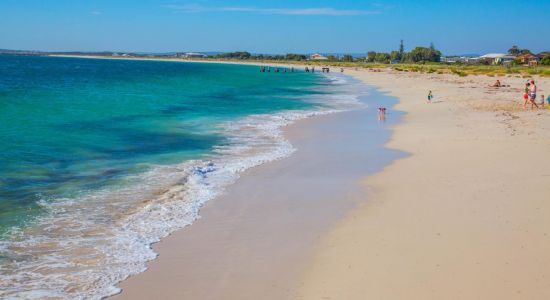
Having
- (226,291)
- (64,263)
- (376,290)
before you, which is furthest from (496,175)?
(64,263)

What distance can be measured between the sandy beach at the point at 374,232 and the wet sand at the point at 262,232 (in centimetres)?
3

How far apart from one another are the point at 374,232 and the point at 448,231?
1253 mm

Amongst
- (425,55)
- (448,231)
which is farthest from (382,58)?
(448,231)

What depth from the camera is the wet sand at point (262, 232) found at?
6895 millimetres

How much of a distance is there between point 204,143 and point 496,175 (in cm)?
1077

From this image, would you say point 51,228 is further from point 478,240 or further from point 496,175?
point 496,175

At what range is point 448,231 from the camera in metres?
8.60

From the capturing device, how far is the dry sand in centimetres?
661

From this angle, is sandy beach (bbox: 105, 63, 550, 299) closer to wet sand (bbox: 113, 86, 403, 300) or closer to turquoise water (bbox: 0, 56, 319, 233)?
wet sand (bbox: 113, 86, 403, 300)

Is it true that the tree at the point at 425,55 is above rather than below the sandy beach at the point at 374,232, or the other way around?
above

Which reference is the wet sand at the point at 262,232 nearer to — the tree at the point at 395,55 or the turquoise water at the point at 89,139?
the turquoise water at the point at 89,139

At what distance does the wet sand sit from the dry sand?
445 mm

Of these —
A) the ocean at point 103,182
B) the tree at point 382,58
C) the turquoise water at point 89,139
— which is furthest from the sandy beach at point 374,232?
the tree at point 382,58

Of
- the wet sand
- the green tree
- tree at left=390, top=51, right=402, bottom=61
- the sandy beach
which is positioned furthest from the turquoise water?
tree at left=390, top=51, right=402, bottom=61
